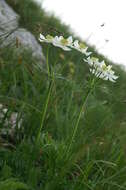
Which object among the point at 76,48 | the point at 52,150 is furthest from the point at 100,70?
the point at 52,150

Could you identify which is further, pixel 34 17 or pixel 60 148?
pixel 34 17

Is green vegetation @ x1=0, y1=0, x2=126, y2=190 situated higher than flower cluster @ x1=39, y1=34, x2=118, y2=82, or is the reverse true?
flower cluster @ x1=39, y1=34, x2=118, y2=82

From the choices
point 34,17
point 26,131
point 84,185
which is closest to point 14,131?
point 26,131

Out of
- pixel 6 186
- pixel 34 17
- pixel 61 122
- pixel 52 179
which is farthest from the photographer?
pixel 34 17

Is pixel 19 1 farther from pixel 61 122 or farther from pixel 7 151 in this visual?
pixel 7 151

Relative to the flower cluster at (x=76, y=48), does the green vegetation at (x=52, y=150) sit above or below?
below

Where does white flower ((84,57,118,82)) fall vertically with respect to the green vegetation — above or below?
above

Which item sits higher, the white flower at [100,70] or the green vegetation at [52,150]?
the white flower at [100,70]

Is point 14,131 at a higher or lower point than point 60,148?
lower

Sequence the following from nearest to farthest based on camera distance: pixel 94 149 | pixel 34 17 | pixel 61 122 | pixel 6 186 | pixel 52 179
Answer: pixel 6 186
pixel 52 179
pixel 94 149
pixel 61 122
pixel 34 17

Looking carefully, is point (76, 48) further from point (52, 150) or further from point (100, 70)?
point (52, 150)
